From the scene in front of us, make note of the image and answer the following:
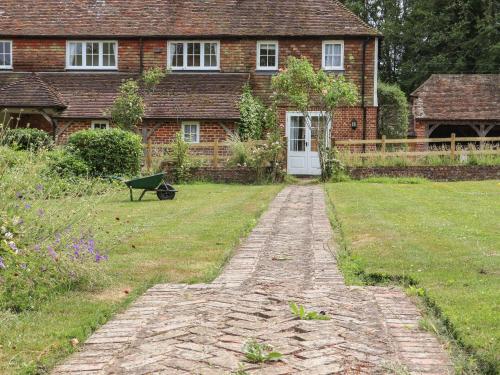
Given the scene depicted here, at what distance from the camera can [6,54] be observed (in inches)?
1164

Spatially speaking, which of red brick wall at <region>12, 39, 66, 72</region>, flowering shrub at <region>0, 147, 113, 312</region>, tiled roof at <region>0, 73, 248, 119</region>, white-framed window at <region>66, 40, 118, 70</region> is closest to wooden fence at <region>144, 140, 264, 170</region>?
tiled roof at <region>0, 73, 248, 119</region>

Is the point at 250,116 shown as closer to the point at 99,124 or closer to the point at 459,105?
the point at 99,124

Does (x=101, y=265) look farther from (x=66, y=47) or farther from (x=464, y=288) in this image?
(x=66, y=47)

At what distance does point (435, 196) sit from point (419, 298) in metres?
10.9

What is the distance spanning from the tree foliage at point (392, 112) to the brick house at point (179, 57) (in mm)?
8014

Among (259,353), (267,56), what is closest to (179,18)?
(267,56)

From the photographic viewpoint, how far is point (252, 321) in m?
5.81

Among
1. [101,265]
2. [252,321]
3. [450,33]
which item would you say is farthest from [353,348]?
[450,33]

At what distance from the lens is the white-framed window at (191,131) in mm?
27062

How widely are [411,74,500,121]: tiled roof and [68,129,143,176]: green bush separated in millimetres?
16304

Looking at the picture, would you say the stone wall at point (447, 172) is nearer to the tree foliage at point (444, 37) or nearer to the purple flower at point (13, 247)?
the purple flower at point (13, 247)

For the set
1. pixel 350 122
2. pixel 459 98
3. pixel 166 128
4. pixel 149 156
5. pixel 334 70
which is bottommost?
pixel 149 156

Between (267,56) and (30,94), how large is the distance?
8.94 meters

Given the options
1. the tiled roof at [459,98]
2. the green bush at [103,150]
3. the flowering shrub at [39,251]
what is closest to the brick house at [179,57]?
the green bush at [103,150]
